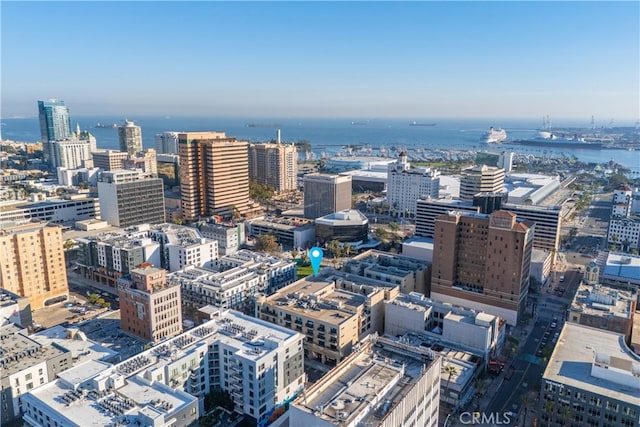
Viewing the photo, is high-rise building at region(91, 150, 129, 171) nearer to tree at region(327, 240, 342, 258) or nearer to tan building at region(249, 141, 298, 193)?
tan building at region(249, 141, 298, 193)

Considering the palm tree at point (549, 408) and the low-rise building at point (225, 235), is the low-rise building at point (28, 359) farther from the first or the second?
the low-rise building at point (225, 235)

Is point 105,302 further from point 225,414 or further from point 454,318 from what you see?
point 454,318

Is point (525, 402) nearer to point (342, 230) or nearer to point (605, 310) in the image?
point (605, 310)

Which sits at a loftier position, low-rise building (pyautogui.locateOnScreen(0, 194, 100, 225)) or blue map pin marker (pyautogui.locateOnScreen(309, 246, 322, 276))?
low-rise building (pyautogui.locateOnScreen(0, 194, 100, 225))

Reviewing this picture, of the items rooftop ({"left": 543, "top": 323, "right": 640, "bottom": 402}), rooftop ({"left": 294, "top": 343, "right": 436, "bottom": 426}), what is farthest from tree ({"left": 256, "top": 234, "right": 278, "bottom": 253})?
rooftop ({"left": 543, "top": 323, "right": 640, "bottom": 402})

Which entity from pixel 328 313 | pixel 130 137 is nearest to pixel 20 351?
pixel 328 313

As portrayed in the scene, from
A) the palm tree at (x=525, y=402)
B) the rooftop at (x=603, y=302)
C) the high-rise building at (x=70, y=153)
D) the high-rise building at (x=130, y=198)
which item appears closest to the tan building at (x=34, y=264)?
the high-rise building at (x=130, y=198)

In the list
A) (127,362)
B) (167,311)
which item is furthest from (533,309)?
(127,362)

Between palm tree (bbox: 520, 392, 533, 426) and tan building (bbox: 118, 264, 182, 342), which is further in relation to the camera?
tan building (bbox: 118, 264, 182, 342)
